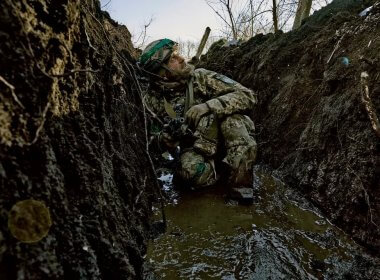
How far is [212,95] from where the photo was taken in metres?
3.22

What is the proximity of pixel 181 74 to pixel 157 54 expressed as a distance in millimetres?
322

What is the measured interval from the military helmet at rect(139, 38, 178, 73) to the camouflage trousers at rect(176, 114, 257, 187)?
2.45 ft

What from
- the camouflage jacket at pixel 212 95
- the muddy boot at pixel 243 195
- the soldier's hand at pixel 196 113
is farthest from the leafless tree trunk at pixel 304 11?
the muddy boot at pixel 243 195

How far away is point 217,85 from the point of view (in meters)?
3.19

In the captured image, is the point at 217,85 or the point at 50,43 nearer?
the point at 50,43

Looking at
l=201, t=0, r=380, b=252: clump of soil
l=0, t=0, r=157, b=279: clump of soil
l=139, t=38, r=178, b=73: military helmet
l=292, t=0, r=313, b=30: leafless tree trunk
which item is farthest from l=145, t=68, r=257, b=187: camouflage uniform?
l=292, t=0, r=313, b=30: leafless tree trunk

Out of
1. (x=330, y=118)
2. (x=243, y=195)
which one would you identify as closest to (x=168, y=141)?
(x=243, y=195)

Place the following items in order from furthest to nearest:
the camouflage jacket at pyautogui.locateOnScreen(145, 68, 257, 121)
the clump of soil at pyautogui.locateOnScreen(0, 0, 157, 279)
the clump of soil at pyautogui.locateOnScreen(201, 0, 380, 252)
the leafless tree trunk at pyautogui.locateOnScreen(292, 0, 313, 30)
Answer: the leafless tree trunk at pyautogui.locateOnScreen(292, 0, 313, 30)
the camouflage jacket at pyautogui.locateOnScreen(145, 68, 257, 121)
the clump of soil at pyautogui.locateOnScreen(201, 0, 380, 252)
the clump of soil at pyautogui.locateOnScreen(0, 0, 157, 279)

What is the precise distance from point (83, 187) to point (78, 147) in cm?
15

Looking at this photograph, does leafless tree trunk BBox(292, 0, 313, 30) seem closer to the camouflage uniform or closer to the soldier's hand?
the camouflage uniform

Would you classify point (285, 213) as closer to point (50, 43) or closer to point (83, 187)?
point (83, 187)

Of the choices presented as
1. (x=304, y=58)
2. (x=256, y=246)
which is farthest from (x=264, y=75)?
(x=256, y=246)

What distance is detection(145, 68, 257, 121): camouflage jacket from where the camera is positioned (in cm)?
291

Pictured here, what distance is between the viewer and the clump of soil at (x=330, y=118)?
1.78m
